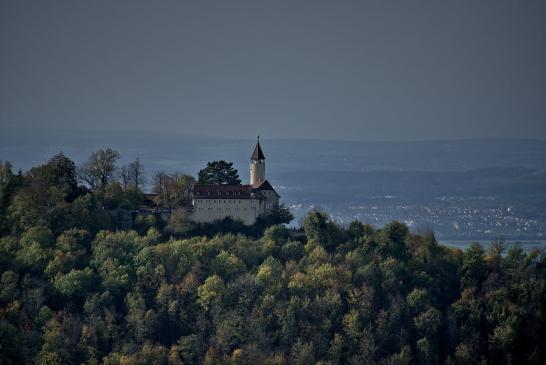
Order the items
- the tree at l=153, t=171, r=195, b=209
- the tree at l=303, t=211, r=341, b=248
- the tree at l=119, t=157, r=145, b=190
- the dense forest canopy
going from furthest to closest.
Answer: the tree at l=119, t=157, r=145, b=190 → the tree at l=153, t=171, r=195, b=209 → the tree at l=303, t=211, r=341, b=248 → the dense forest canopy

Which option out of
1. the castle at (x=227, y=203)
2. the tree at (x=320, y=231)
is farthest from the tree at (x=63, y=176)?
the tree at (x=320, y=231)

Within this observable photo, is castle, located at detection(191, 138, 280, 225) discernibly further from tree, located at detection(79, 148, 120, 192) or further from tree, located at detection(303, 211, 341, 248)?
→ tree, located at detection(79, 148, 120, 192)

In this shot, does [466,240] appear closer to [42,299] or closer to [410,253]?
[410,253]

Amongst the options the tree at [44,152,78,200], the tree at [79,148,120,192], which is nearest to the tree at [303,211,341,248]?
the tree at [79,148,120,192]

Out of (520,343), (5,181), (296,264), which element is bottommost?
(520,343)

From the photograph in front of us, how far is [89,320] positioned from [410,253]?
25.6m

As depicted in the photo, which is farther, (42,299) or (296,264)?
(296,264)

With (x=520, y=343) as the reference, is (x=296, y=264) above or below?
above

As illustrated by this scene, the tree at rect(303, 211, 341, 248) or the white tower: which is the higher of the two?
the white tower

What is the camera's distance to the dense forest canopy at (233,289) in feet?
250

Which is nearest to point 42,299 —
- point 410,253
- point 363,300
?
point 363,300

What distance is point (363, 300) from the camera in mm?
81125

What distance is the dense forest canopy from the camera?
76188 mm

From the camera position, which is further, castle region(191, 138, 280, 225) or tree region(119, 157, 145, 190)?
tree region(119, 157, 145, 190)
